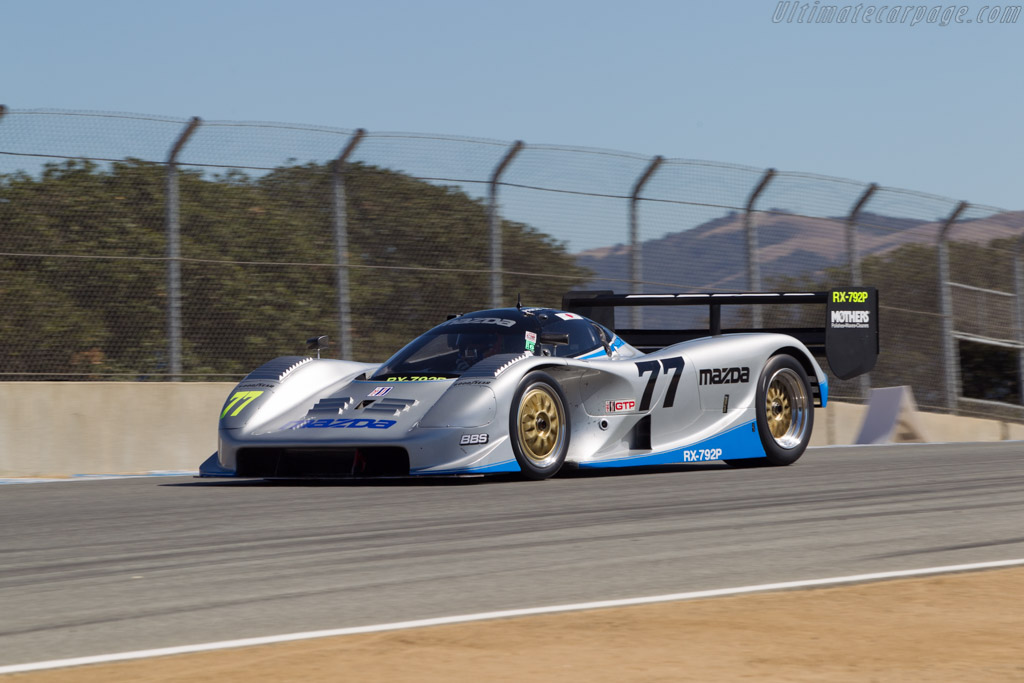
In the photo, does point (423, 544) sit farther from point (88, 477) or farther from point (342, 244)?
point (342, 244)

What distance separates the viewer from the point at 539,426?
28.0 feet

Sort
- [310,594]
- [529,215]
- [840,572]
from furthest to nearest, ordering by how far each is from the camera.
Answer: [529,215], [840,572], [310,594]

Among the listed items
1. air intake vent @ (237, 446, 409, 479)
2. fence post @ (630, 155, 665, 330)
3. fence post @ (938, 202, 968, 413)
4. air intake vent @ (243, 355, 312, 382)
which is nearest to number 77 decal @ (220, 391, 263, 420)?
air intake vent @ (243, 355, 312, 382)

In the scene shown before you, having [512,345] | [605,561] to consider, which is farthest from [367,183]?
[605,561]

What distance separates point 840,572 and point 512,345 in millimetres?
4384

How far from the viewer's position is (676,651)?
3729 millimetres

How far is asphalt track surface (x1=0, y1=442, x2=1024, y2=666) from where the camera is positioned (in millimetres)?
4312

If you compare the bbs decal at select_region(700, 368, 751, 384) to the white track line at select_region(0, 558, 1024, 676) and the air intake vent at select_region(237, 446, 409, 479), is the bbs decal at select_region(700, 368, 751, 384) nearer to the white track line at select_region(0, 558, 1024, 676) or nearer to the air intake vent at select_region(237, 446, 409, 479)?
the air intake vent at select_region(237, 446, 409, 479)

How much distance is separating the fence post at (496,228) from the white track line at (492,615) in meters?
8.56

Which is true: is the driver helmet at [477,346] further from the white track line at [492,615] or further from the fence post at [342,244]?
the white track line at [492,615]

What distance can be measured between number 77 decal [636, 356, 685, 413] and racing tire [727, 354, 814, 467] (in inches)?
30.4

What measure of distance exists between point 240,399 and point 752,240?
801 cm

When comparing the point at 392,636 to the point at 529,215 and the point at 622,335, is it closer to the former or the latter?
the point at 622,335

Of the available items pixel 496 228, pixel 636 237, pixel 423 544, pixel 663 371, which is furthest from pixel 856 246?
pixel 423 544
